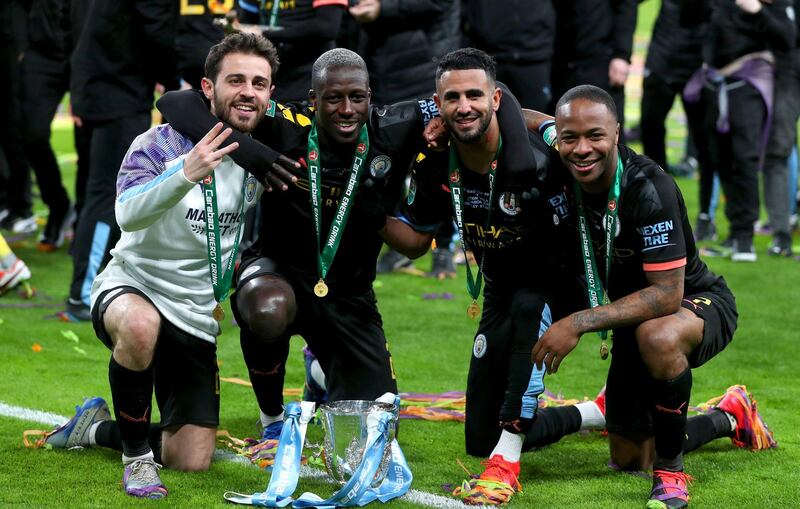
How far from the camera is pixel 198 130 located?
490 cm

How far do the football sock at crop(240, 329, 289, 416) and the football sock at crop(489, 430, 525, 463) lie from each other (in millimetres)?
1028

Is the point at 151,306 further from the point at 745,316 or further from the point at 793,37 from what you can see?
the point at 793,37

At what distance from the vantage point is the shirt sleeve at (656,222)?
456 centimetres

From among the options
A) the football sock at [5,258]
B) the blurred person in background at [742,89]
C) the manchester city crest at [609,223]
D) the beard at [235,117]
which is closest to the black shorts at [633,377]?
the manchester city crest at [609,223]

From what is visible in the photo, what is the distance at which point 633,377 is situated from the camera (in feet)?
16.8

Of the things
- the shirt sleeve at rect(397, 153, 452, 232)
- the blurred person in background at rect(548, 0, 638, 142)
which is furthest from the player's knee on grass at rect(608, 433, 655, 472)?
the blurred person in background at rect(548, 0, 638, 142)

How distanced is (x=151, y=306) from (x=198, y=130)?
0.73 meters

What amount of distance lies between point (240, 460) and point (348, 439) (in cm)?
68

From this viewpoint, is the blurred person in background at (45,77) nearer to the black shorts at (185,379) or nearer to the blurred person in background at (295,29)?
the blurred person in background at (295,29)

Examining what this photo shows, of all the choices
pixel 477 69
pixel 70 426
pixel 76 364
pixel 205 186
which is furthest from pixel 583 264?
pixel 76 364

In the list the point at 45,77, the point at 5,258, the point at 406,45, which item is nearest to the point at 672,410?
the point at 5,258

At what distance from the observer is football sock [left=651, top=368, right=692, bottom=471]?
456cm

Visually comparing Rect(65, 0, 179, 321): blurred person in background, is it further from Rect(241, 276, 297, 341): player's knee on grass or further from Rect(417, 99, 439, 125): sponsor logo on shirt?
Rect(417, 99, 439, 125): sponsor logo on shirt

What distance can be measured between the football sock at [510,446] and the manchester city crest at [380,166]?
1.20m
